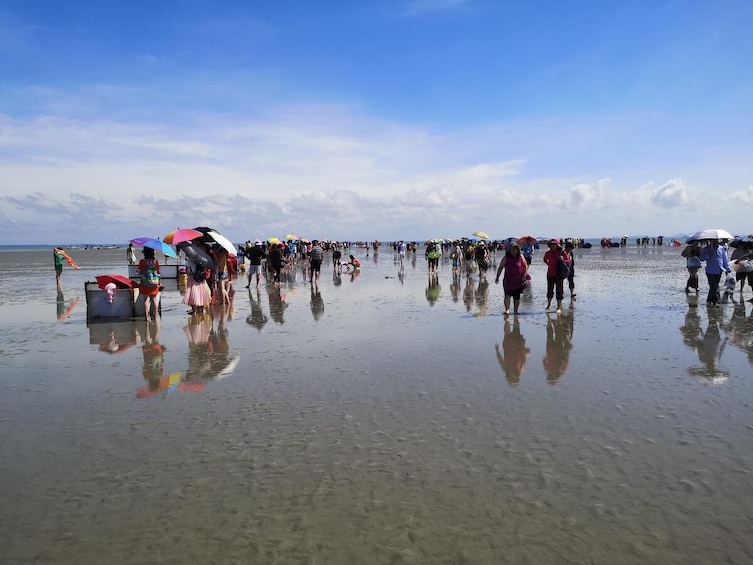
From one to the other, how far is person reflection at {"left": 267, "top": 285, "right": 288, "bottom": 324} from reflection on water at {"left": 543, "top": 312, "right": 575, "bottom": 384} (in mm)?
6132

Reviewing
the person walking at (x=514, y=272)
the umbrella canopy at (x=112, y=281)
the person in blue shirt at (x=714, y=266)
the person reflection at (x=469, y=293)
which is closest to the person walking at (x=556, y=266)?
the person walking at (x=514, y=272)

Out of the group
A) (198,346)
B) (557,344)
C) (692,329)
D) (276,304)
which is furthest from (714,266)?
(198,346)

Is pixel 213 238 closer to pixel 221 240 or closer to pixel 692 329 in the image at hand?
pixel 221 240

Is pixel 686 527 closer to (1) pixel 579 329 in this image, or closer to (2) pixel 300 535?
(2) pixel 300 535

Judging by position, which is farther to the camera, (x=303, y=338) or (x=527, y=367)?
(x=303, y=338)

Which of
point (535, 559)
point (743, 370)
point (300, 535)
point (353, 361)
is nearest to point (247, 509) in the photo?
point (300, 535)

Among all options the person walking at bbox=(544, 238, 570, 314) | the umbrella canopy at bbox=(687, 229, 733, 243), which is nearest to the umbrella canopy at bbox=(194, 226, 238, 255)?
the person walking at bbox=(544, 238, 570, 314)

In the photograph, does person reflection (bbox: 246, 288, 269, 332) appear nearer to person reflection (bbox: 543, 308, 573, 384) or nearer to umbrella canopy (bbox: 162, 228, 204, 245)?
umbrella canopy (bbox: 162, 228, 204, 245)

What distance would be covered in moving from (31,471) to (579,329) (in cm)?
960

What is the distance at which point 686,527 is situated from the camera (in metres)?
3.52

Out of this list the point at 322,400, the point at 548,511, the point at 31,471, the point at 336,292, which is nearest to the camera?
the point at 548,511

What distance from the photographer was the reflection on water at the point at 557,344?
24.3 feet

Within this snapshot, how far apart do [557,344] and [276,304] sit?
29.3 ft

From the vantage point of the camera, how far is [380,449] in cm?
482
